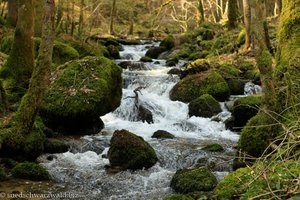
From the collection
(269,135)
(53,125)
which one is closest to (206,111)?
(53,125)

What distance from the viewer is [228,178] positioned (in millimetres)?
4996

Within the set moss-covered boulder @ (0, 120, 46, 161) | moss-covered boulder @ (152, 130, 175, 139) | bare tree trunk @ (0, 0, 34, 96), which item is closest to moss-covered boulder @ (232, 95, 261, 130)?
moss-covered boulder @ (152, 130, 175, 139)

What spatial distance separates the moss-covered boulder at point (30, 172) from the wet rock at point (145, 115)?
18.5ft

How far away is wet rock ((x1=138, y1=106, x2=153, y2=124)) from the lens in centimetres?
1235

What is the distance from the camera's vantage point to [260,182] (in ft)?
13.4

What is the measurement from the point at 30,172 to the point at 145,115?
19.7 feet

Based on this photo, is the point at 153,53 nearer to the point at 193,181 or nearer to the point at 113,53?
the point at 113,53

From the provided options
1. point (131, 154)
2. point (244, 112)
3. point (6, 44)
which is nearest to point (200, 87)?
point (244, 112)

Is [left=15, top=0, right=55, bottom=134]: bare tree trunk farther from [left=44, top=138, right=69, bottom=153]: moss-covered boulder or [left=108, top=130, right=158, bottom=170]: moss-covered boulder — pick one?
[left=108, top=130, right=158, bottom=170]: moss-covered boulder

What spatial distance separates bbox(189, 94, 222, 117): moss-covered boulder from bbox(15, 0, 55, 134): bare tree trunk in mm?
6211

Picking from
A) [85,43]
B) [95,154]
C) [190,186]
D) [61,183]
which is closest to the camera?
[190,186]

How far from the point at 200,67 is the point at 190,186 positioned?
995cm

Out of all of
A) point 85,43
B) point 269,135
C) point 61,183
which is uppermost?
point 85,43

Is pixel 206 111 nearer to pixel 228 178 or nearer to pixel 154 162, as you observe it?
pixel 154 162
